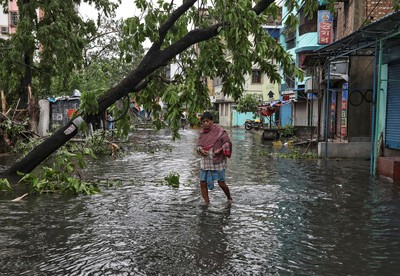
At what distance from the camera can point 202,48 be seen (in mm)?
8227

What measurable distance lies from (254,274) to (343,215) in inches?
124

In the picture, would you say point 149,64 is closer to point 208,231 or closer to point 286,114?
point 208,231

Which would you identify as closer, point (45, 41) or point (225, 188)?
point (225, 188)

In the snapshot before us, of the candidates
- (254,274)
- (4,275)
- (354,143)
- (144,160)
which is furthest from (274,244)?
(354,143)

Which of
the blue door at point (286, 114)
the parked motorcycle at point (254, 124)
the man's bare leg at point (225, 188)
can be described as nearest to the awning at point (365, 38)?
the man's bare leg at point (225, 188)

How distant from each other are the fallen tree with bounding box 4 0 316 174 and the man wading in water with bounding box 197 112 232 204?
2.02 ft

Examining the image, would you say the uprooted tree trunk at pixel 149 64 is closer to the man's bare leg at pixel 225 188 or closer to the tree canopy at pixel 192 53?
the tree canopy at pixel 192 53

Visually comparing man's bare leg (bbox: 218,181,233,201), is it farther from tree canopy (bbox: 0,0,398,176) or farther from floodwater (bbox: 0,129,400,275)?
tree canopy (bbox: 0,0,398,176)

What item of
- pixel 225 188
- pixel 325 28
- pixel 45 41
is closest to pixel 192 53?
pixel 225 188

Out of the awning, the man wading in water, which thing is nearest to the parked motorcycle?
the awning

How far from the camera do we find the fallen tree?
22.4 ft

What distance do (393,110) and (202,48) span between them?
26.3 feet

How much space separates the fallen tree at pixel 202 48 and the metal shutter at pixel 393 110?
6756 mm

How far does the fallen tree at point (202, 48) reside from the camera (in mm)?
6836
